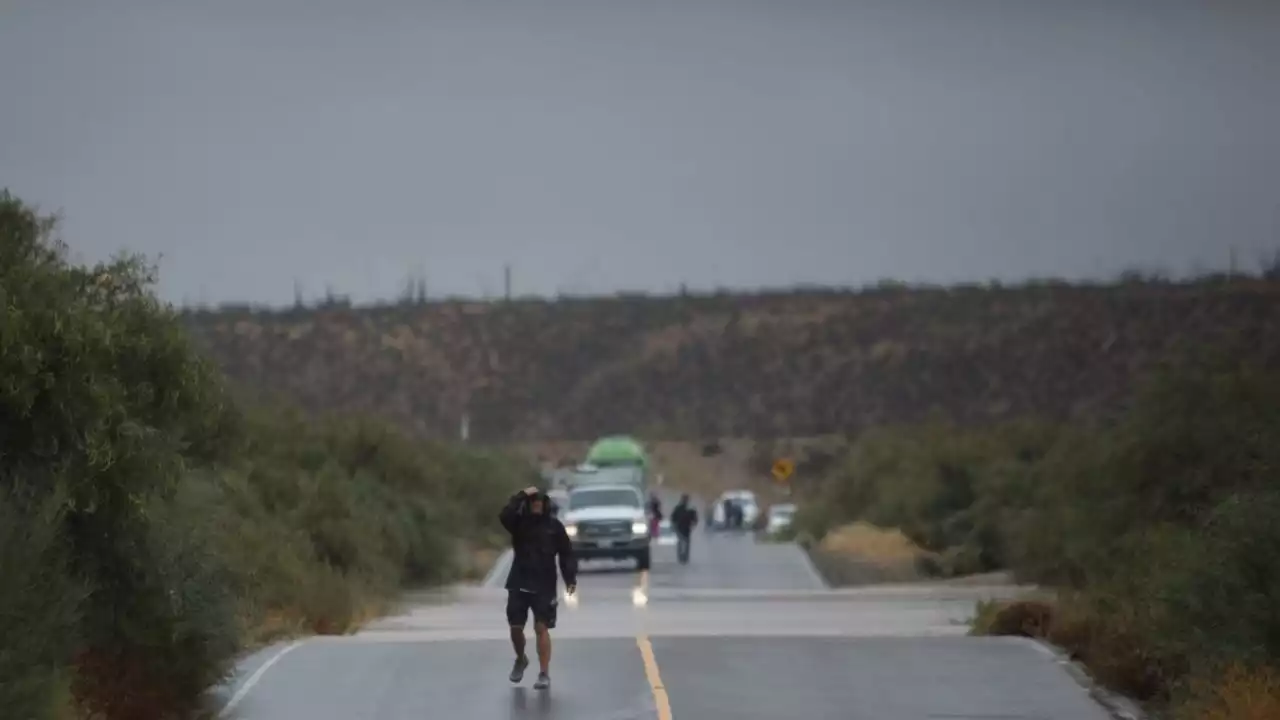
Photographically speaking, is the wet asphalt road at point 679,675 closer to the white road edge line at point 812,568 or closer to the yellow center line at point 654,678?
the yellow center line at point 654,678

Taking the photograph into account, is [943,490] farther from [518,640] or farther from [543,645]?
[543,645]

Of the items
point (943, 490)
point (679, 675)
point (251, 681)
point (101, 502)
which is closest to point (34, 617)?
point (101, 502)

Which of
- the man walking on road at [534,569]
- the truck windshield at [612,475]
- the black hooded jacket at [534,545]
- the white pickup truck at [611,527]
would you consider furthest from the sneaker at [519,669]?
the truck windshield at [612,475]

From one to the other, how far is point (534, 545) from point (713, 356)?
364ft

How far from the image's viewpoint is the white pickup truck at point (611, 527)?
53781mm

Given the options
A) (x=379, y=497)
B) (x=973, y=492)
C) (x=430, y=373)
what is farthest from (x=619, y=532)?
(x=430, y=373)

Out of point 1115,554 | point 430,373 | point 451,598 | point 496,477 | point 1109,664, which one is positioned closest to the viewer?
point 1109,664

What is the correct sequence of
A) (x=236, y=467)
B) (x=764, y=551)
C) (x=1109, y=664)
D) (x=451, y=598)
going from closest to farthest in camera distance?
(x=1109, y=664) < (x=236, y=467) < (x=451, y=598) < (x=764, y=551)

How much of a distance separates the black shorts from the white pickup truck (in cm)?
3286

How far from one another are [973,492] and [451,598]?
20271 millimetres

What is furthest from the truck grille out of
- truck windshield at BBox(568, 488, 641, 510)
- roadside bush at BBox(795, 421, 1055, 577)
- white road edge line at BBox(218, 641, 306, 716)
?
white road edge line at BBox(218, 641, 306, 716)

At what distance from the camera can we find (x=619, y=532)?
5384cm

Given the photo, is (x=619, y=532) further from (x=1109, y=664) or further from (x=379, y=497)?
(x=1109, y=664)

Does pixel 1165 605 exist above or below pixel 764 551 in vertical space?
above
